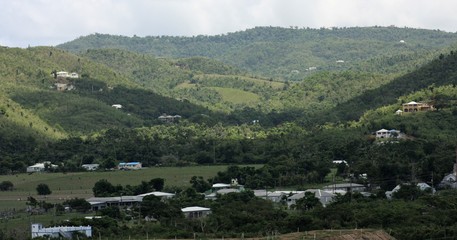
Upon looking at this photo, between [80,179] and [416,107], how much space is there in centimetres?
3771

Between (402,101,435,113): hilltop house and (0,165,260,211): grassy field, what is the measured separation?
23372 mm

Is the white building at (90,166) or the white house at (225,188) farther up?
the white building at (90,166)

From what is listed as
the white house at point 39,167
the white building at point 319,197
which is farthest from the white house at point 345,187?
the white house at point 39,167

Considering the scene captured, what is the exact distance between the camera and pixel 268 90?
655ft

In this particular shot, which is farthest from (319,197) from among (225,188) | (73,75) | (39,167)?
(73,75)

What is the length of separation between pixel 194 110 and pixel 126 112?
11.9m

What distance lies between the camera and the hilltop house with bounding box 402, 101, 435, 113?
113m

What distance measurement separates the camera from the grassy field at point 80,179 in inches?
3322

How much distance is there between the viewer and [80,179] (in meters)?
94.3

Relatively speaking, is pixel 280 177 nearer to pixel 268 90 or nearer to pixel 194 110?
pixel 194 110

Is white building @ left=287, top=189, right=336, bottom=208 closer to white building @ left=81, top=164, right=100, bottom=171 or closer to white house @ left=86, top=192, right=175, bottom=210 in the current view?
white house @ left=86, top=192, right=175, bottom=210

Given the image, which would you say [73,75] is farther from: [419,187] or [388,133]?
[419,187]

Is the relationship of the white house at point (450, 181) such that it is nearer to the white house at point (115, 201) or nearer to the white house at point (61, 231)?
the white house at point (115, 201)

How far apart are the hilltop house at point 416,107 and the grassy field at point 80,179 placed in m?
23.4
